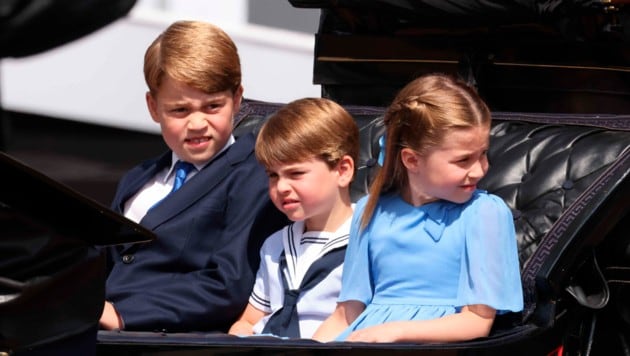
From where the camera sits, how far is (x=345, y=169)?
8.87 ft

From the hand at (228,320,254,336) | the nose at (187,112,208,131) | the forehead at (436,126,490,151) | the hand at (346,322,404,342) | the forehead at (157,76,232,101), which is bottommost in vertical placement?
the hand at (228,320,254,336)

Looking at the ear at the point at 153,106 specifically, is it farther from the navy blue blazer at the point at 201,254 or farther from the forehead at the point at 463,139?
the forehead at the point at 463,139

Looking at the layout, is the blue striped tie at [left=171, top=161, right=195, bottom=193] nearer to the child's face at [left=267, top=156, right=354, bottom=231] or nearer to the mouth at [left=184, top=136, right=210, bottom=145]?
the mouth at [left=184, top=136, right=210, bottom=145]

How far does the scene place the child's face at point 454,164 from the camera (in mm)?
2521

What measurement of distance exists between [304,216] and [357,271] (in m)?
0.17

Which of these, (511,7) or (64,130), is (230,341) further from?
(64,130)

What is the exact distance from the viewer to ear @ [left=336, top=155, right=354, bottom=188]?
2.69m

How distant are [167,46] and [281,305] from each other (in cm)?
60

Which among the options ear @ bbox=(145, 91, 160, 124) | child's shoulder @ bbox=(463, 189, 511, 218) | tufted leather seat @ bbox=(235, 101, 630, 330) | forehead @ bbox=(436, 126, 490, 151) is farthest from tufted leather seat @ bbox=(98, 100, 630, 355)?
ear @ bbox=(145, 91, 160, 124)

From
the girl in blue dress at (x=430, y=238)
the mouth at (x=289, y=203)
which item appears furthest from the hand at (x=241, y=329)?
the mouth at (x=289, y=203)

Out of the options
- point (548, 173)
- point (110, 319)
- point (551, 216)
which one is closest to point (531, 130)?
point (548, 173)

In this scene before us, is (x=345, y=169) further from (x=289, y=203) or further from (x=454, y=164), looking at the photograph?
(x=454, y=164)

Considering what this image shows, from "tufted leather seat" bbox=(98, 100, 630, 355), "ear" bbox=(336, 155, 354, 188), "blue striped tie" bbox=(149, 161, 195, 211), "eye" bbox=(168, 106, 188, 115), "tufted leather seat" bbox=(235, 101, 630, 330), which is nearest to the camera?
"tufted leather seat" bbox=(98, 100, 630, 355)

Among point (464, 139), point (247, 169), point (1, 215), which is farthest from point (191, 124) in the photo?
point (1, 215)
